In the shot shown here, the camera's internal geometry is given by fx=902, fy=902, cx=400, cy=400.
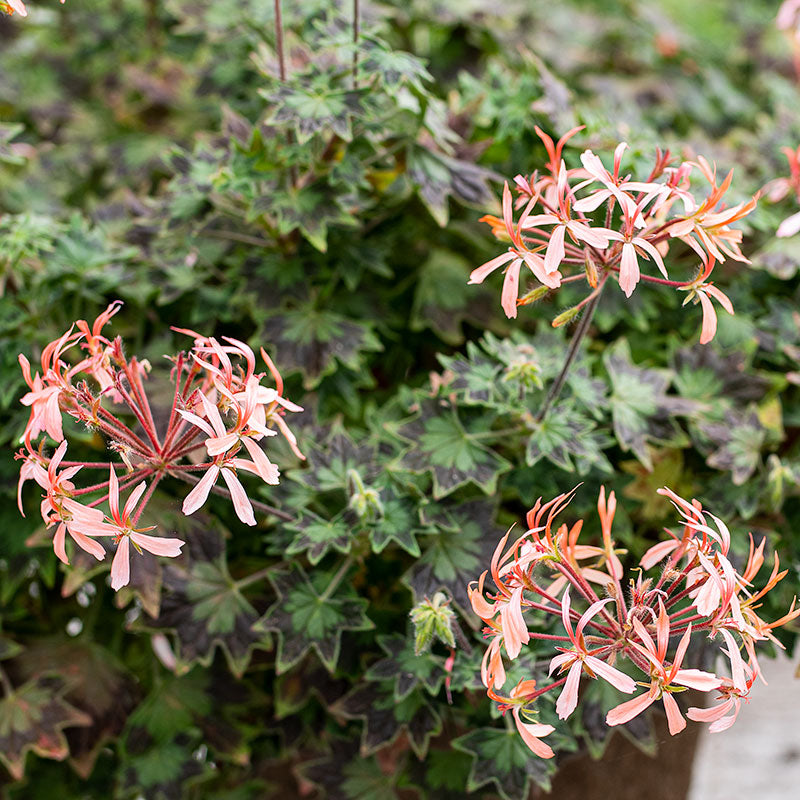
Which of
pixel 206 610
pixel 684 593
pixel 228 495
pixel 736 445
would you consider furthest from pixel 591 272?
pixel 206 610

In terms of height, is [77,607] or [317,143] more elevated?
→ [317,143]

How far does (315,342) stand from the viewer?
1169 mm

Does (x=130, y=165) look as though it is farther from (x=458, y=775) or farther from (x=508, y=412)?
(x=458, y=775)

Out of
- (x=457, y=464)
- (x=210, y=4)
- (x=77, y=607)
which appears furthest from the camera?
(x=210, y=4)

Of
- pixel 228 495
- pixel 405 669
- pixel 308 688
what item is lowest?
pixel 308 688

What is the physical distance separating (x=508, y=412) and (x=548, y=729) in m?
0.41

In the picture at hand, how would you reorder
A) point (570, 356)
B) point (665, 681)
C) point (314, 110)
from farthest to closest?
point (314, 110) < point (570, 356) < point (665, 681)

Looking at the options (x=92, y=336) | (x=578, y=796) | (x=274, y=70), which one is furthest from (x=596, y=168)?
(x=578, y=796)

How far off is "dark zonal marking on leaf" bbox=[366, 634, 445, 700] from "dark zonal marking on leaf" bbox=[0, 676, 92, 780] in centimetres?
42

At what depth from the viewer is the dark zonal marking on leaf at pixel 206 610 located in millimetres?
1057

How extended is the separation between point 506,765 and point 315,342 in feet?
1.82

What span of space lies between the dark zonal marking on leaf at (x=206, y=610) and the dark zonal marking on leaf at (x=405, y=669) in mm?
144

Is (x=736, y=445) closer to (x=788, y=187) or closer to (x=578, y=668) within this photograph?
(x=788, y=187)

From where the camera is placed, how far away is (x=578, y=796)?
1.25 meters
